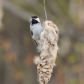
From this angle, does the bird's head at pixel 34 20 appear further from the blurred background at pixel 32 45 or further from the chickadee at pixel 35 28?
the blurred background at pixel 32 45

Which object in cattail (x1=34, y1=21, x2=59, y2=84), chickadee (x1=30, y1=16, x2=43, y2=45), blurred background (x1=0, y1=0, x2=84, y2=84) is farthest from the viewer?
blurred background (x1=0, y1=0, x2=84, y2=84)

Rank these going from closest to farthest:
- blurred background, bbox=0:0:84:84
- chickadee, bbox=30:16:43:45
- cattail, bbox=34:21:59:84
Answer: cattail, bbox=34:21:59:84
chickadee, bbox=30:16:43:45
blurred background, bbox=0:0:84:84

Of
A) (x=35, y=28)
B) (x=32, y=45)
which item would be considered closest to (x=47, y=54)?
(x=35, y=28)

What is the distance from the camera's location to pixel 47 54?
6.16 ft

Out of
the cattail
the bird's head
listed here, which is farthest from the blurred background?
the cattail

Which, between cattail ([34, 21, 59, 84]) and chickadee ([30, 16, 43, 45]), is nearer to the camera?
cattail ([34, 21, 59, 84])

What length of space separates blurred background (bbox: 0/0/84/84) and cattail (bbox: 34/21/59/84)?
2973 mm

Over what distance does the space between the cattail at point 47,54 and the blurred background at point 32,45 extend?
2.97 m

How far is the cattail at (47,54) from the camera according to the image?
1.82m

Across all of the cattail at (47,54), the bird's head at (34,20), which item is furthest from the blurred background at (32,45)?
the cattail at (47,54)

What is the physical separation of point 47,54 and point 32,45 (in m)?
5.41

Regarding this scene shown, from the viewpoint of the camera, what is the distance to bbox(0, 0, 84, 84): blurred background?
571cm

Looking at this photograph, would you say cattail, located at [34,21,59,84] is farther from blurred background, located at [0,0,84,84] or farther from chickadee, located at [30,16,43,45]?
blurred background, located at [0,0,84,84]

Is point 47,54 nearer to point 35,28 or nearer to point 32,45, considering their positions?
point 35,28
